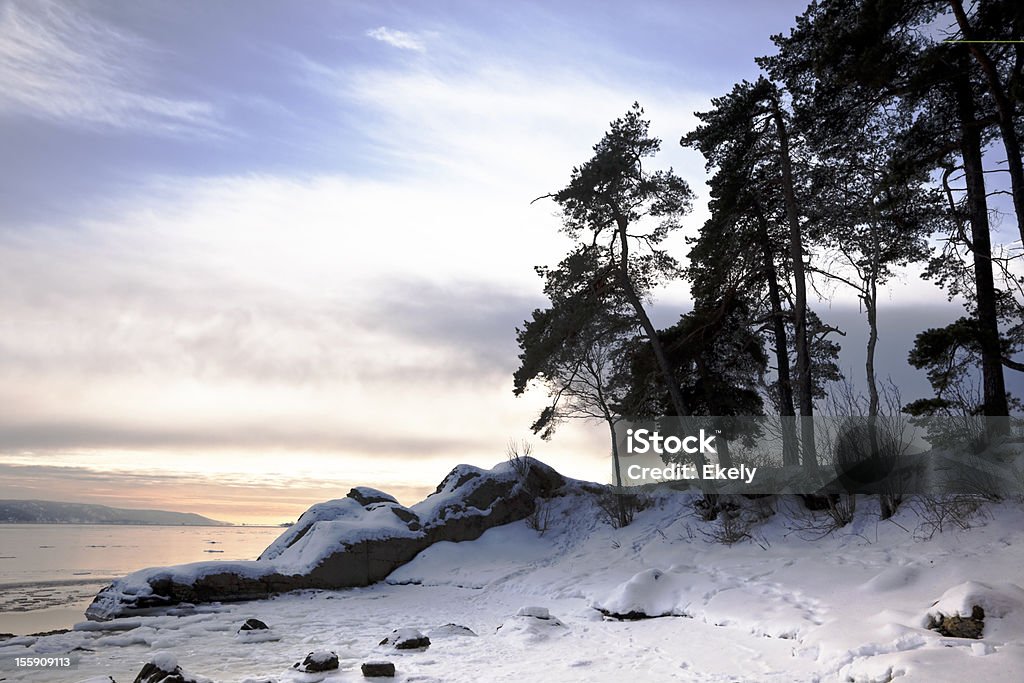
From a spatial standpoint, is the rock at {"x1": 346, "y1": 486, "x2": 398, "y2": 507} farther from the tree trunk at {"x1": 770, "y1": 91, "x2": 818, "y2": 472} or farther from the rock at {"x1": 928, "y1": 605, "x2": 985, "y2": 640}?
the rock at {"x1": 928, "y1": 605, "x2": 985, "y2": 640}

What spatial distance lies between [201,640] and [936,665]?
1070 centimetres

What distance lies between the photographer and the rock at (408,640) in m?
9.91

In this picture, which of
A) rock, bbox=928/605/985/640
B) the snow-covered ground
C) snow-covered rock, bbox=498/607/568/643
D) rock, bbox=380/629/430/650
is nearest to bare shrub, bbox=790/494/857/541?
the snow-covered ground

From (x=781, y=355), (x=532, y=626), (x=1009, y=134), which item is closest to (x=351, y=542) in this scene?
(x=532, y=626)

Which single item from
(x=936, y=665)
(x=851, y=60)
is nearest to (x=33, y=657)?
(x=936, y=665)

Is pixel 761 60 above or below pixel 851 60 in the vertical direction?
above

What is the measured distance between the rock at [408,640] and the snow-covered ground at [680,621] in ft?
0.61

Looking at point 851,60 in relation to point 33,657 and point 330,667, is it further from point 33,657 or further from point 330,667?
point 33,657

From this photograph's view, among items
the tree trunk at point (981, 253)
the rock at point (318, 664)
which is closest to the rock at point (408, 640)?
the rock at point (318, 664)

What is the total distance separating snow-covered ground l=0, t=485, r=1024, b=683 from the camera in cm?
744

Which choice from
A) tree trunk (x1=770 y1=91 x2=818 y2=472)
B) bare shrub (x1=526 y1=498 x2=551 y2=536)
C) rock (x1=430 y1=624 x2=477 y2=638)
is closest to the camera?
rock (x1=430 y1=624 x2=477 y2=638)

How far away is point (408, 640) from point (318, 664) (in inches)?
70.3

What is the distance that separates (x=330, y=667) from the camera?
8.46 metres

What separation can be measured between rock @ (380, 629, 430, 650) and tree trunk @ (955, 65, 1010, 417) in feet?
37.4
